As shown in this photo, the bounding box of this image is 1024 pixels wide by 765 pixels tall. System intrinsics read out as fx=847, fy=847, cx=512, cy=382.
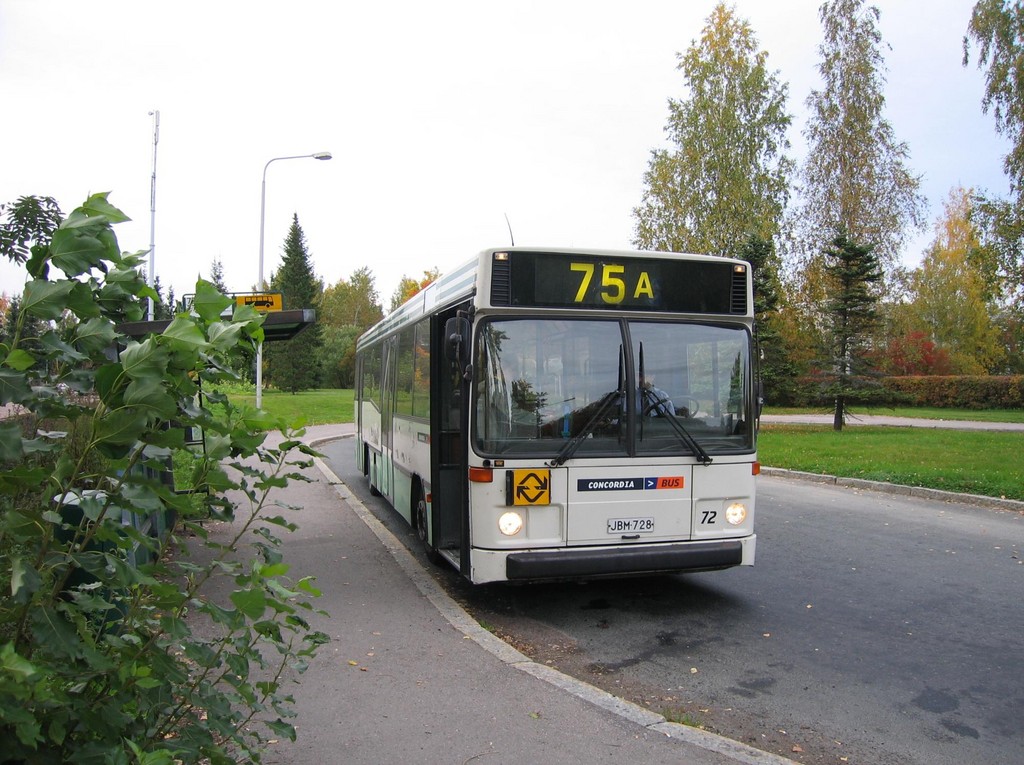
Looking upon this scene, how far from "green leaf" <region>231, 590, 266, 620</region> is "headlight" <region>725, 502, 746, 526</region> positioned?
17.1 ft

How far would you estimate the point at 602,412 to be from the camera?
671cm

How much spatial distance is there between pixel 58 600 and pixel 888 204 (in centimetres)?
3784

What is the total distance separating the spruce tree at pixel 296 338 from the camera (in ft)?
220

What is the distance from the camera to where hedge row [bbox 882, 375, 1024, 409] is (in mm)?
40656

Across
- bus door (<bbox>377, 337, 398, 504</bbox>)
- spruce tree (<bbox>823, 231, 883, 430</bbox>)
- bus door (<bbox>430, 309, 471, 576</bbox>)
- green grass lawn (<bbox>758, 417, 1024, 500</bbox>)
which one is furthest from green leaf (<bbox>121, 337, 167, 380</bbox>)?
spruce tree (<bbox>823, 231, 883, 430</bbox>)

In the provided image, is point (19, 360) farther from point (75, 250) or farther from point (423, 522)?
point (423, 522)

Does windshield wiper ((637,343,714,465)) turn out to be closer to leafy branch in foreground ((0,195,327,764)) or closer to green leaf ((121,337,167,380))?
leafy branch in foreground ((0,195,327,764))

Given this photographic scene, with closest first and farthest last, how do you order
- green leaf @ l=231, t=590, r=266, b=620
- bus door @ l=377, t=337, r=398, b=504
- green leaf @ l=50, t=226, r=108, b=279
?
green leaf @ l=50, t=226, r=108, b=279 < green leaf @ l=231, t=590, r=266, b=620 < bus door @ l=377, t=337, r=398, b=504

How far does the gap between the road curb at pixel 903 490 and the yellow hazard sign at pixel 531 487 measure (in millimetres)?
9199

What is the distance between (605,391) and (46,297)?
199 inches

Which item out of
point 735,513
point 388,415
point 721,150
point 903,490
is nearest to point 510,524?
point 735,513

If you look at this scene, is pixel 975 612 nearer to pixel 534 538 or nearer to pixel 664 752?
pixel 534 538

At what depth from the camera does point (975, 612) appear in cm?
705

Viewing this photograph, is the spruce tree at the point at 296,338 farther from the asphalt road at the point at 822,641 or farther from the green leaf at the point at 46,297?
the green leaf at the point at 46,297
